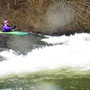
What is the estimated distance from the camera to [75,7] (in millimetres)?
10328

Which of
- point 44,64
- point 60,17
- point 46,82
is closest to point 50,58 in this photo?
point 44,64

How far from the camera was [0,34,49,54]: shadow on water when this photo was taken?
716 cm

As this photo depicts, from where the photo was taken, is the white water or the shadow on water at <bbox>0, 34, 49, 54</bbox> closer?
the white water

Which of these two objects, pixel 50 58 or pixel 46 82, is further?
pixel 50 58

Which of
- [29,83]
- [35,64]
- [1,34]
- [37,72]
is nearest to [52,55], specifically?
[35,64]

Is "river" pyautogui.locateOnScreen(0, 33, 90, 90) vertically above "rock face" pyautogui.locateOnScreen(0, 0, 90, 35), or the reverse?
"rock face" pyautogui.locateOnScreen(0, 0, 90, 35)

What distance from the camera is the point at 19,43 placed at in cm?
796

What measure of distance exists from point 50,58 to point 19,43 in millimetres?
1940

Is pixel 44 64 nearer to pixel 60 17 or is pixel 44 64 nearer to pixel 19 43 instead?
pixel 19 43

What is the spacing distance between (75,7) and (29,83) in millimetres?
6611

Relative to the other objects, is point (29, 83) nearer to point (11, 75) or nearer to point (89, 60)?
point (11, 75)

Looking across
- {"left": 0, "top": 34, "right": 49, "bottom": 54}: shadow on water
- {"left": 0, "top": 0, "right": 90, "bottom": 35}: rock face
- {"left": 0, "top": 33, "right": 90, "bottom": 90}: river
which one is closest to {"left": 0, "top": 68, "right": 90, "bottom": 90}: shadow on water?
{"left": 0, "top": 33, "right": 90, "bottom": 90}: river

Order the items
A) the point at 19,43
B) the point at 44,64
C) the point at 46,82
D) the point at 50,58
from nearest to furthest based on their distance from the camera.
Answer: the point at 46,82, the point at 44,64, the point at 50,58, the point at 19,43

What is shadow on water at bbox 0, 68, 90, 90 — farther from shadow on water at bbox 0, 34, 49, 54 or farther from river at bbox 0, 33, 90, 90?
shadow on water at bbox 0, 34, 49, 54
